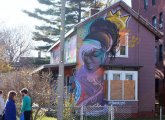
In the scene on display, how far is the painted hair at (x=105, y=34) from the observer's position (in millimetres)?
25891

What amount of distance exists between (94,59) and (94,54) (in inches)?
13.7

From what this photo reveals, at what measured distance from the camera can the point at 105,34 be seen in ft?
85.5

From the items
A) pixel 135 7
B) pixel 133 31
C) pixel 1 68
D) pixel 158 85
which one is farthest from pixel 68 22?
pixel 133 31

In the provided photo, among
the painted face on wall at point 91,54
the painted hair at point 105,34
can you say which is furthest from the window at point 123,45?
the painted face on wall at point 91,54

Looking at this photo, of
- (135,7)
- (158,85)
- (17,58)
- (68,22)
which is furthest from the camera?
(17,58)

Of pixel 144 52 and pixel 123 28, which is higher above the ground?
pixel 123 28

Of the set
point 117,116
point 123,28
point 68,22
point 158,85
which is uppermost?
point 68,22

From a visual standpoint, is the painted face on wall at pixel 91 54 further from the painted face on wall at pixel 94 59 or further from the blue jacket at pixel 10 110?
the blue jacket at pixel 10 110

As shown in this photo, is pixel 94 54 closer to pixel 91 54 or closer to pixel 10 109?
pixel 91 54

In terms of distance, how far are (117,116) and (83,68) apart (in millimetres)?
3989

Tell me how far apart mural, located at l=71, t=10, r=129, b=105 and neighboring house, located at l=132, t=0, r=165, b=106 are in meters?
7.48

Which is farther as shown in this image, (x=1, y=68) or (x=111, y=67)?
(x=1, y=68)

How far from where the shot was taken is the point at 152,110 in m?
26.9

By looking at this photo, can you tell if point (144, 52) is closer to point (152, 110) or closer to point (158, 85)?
point (152, 110)
